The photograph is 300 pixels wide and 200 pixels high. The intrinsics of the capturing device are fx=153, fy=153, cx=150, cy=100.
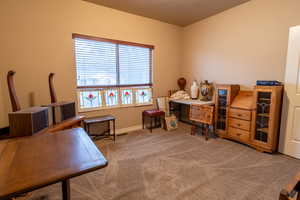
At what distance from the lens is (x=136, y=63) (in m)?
3.80

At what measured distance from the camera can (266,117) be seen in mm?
2604

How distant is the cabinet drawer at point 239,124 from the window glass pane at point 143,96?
1.99 meters

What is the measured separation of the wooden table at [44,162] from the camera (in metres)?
0.80

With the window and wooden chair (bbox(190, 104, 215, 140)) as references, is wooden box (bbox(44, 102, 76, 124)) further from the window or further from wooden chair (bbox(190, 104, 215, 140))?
wooden chair (bbox(190, 104, 215, 140))

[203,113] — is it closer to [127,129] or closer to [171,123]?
[171,123]

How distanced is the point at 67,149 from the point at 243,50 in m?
3.50

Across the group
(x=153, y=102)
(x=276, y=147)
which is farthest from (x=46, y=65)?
(x=276, y=147)

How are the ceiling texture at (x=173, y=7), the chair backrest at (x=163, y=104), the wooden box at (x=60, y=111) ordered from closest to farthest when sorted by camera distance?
1. the wooden box at (x=60, y=111)
2. the ceiling texture at (x=173, y=7)
3. the chair backrest at (x=163, y=104)

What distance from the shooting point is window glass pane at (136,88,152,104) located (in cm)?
388

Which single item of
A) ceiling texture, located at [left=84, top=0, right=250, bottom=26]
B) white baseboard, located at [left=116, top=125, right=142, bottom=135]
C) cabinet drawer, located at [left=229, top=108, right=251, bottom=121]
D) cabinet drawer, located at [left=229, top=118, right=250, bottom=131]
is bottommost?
white baseboard, located at [left=116, top=125, right=142, bottom=135]

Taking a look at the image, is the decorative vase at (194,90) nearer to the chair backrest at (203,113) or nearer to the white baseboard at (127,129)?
the chair backrest at (203,113)

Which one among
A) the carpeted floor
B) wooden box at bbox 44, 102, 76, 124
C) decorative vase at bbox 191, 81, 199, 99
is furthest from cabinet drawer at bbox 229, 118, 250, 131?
wooden box at bbox 44, 102, 76, 124

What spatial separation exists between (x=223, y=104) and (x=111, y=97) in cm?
243

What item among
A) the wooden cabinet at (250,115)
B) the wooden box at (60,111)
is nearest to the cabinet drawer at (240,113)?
the wooden cabinet at (250,115)
